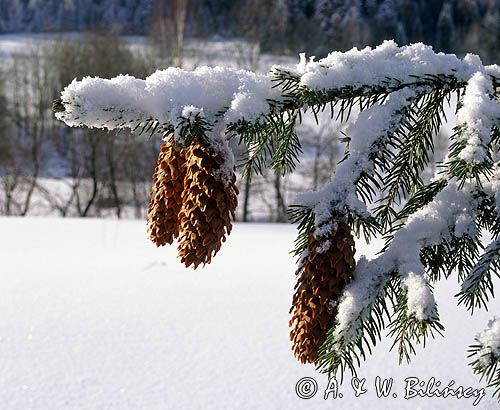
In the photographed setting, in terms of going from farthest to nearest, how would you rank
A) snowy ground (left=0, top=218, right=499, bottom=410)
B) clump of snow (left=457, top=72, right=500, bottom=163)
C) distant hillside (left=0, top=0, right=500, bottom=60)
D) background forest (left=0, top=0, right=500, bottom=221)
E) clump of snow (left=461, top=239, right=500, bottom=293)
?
background forest (left=0, top=0, right=500, bottom=221), distant hillside (left=0, top=0, right=500, bottom=60), snowy ground (left=0, top=218, right=499, bottom=410), clump of snow (left=461, top=239, right=500, bottom=293), clump of snow (left=457, top=72, right=500, bottom=163)

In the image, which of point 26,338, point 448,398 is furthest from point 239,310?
point 448,398

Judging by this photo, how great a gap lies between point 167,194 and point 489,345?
0.40 metres

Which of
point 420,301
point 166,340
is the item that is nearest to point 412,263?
point 420,301

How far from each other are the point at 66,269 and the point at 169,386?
2.14 m

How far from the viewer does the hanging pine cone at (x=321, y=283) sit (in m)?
0.59

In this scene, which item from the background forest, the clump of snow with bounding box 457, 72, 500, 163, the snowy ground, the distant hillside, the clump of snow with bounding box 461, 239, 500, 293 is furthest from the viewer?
the background forest

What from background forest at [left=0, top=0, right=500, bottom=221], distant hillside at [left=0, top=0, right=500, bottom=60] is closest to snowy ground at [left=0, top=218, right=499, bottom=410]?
background forest at [left=0, top=0, right=500, bottom=221]

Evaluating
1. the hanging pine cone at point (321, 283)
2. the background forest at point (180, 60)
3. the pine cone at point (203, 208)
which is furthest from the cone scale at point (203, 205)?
the background forest at point (180, 60)

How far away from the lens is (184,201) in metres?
0.58

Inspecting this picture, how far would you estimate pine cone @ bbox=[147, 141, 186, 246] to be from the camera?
62cm

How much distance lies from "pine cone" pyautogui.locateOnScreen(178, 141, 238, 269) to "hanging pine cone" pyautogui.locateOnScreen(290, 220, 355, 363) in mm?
110

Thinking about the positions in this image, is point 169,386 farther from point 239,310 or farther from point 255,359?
→ point 239,310

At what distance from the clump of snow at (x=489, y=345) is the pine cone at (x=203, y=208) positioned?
30 centimetres

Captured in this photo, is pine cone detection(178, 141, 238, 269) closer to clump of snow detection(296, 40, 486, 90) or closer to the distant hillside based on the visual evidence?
clump of snow detection(296, 40, 486, 90)
